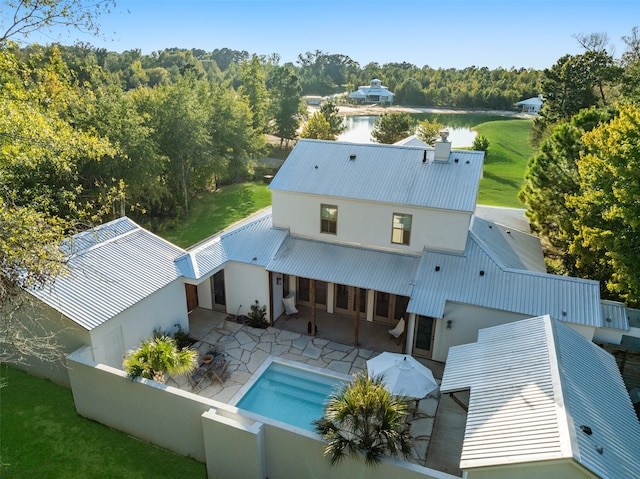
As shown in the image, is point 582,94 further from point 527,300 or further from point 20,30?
point 20,30

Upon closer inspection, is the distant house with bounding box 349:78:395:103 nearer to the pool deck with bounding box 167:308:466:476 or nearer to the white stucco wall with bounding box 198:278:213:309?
the white stucco wall with bounding box 198:278:213:309

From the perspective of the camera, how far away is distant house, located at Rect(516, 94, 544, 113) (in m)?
87.4

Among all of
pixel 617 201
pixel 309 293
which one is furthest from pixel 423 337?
pixel 617 201

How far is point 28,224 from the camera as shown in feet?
34.2

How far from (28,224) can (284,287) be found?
10.6 meters

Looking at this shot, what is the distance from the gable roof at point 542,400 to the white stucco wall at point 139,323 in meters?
10.0

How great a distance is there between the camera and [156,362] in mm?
12398

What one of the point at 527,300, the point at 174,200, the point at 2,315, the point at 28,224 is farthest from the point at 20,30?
the point at 174,200

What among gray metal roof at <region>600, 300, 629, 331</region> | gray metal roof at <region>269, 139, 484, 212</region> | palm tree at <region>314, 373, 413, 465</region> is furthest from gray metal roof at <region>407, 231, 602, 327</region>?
palm tree at <region>314, 373, 413, 465</region>

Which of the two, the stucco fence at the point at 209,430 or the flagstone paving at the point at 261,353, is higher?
the stucco fence at the point at 209,430

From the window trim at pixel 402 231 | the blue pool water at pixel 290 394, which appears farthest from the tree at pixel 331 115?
the blue pool water at pixel 290 394

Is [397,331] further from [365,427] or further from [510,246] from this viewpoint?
[365,427]

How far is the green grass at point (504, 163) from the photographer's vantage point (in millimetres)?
36812

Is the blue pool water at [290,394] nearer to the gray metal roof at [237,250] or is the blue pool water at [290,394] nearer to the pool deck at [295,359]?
the pool deck at [295,359]
